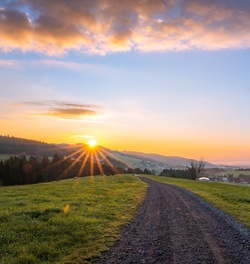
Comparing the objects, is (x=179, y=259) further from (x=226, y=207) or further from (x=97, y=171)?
(x=97, y=171)

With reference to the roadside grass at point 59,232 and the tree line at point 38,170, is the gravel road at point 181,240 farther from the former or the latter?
the tree line at point 38,170

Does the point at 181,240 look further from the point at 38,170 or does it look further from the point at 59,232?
the point at 38,170

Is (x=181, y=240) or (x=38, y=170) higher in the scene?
(x=181, y=240)

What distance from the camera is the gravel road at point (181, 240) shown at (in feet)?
40.5

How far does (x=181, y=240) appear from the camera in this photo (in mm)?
14961

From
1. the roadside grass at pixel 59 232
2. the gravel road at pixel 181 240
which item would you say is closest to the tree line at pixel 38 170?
the roadside grass at pixel 59 232

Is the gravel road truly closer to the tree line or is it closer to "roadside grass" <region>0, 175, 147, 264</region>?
"roadside grass" <region>0, 175, 147, 264</region>

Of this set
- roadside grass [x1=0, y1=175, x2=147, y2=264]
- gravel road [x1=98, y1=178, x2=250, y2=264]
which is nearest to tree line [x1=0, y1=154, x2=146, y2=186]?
roadside grass [x1=0, y1=175, x2=147, y2=264]

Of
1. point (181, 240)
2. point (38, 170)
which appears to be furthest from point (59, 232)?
point (38, 170)

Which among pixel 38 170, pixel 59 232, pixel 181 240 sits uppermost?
pixel 181 240

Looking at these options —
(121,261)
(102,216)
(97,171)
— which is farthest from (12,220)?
(97,171)

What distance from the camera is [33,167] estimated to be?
113 metres

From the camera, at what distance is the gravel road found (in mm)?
12352

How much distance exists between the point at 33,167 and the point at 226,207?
97.8 meters
